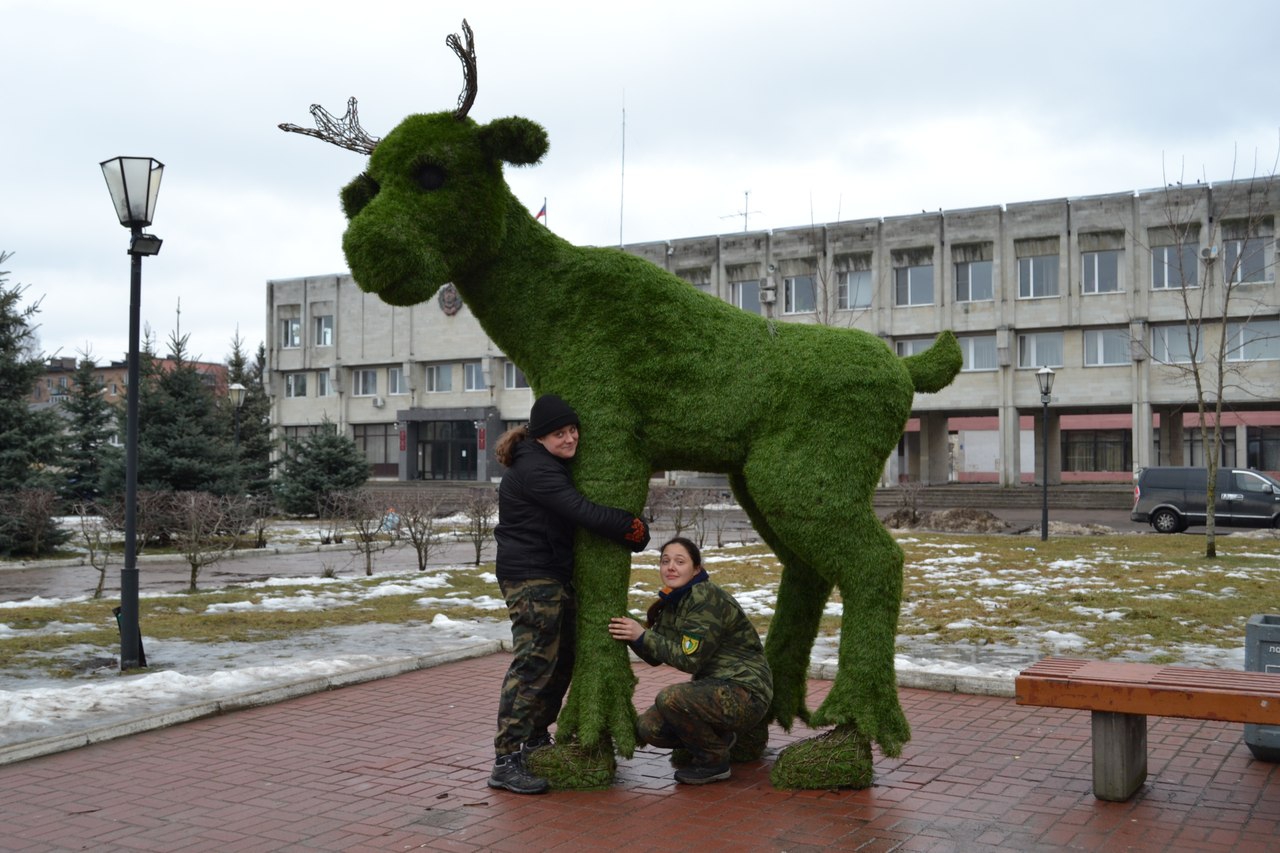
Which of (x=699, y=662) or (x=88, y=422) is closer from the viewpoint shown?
(x=699, y=662)

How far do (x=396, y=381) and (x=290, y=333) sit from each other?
7.35 meters

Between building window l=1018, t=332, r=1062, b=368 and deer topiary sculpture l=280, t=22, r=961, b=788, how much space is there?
129 feet

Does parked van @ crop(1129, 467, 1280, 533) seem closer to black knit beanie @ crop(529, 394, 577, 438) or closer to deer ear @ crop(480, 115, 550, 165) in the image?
black knit beanie @ crop(529, 394, 577, 438)

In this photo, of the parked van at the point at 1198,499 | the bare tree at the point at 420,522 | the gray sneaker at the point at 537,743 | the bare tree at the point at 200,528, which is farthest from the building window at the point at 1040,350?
the gray sneaker at the point at 537,743

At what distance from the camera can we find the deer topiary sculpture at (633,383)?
5566mm

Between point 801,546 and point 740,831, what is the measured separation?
4.91ft

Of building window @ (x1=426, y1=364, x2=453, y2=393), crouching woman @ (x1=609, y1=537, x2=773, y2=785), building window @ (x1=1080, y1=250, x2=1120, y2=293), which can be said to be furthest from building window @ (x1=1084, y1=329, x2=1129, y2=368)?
crouching woman @ (x1=609, y1=537, x2=773, y2=785)

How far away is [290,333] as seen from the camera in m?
58.8

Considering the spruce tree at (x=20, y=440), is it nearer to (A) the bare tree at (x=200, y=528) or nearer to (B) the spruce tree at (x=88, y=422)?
(A) the bare tree at (x=200, y=528)

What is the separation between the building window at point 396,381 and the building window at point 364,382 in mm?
891

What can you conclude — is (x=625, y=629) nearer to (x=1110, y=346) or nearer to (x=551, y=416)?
(x=551, y=416)

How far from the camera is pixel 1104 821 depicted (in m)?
5.07

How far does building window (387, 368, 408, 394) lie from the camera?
184ft

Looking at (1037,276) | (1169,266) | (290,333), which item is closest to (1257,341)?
(1169,266)
